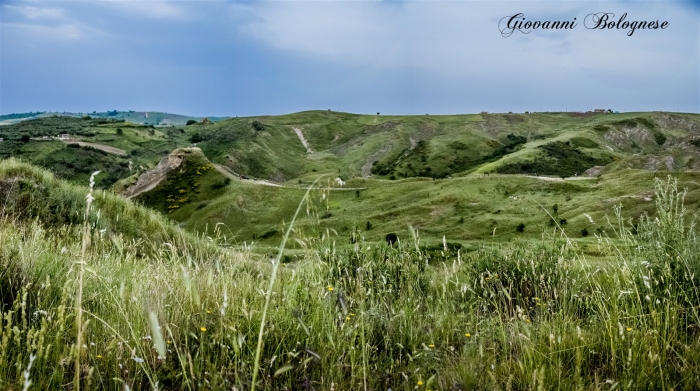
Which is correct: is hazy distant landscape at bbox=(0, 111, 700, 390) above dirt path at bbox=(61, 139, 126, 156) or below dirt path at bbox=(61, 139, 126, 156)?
below

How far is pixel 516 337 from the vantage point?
15.8 ft

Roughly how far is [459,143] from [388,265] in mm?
181524

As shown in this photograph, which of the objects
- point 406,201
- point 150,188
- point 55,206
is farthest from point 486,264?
point 150,188

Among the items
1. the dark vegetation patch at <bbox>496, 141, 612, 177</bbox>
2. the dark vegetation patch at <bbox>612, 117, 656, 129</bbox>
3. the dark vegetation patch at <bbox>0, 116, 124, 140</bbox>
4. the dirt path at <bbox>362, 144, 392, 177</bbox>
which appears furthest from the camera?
the dark vegetation patch at <bbox>612, 117, 656, 129</bbox>

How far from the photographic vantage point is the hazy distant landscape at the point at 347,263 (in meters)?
3.92

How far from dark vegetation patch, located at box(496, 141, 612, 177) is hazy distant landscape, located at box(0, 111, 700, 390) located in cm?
65

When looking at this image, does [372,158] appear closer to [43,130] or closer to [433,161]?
[433,161]

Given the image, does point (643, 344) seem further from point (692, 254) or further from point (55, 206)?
point (55, 206)

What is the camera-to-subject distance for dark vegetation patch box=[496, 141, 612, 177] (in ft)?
434

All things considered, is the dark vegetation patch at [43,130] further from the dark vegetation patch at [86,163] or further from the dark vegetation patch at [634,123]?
the dark vegetation patch at [634,123]

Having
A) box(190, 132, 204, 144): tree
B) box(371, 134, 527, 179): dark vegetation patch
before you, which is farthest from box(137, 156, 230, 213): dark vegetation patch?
box(190, 132, 204, 144): tree

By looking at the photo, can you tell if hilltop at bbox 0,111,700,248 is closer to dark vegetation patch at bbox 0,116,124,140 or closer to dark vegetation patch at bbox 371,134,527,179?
dark vegetation patch at bbox 371,134,527,179

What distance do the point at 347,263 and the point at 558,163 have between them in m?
143

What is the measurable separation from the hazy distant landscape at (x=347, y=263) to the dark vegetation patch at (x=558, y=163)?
2.12 feet
